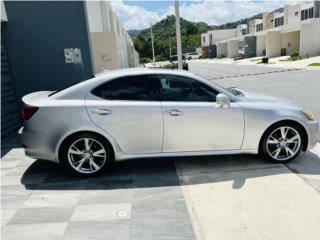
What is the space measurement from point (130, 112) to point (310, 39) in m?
37.9

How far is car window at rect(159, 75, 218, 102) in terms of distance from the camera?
4.71 meters

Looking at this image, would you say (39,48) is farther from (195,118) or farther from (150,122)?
(195,118)

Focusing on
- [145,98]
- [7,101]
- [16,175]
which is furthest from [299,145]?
[7,101]

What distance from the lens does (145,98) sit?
184 inches

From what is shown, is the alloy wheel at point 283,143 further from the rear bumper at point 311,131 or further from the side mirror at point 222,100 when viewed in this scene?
the side mirror at point 222,100

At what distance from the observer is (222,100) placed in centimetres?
454

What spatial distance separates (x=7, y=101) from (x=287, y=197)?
661 cm

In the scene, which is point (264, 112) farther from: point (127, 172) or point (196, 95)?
point (127, 172)

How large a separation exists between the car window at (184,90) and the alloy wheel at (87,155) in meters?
1.19

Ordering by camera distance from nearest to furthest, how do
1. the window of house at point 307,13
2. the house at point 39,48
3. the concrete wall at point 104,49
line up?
the house at point 39,48 → the concrete wall at point 104,49 → the window of house at point 307,13

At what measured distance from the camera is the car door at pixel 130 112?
179 inches

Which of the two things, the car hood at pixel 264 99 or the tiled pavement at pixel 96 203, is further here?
the car hood at pixel 264 99

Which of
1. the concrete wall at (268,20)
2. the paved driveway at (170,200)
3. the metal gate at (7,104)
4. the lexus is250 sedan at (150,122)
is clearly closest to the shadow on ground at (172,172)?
the paved driveway at (170,200)

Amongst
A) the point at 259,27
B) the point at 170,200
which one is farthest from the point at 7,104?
the point at 259,27
